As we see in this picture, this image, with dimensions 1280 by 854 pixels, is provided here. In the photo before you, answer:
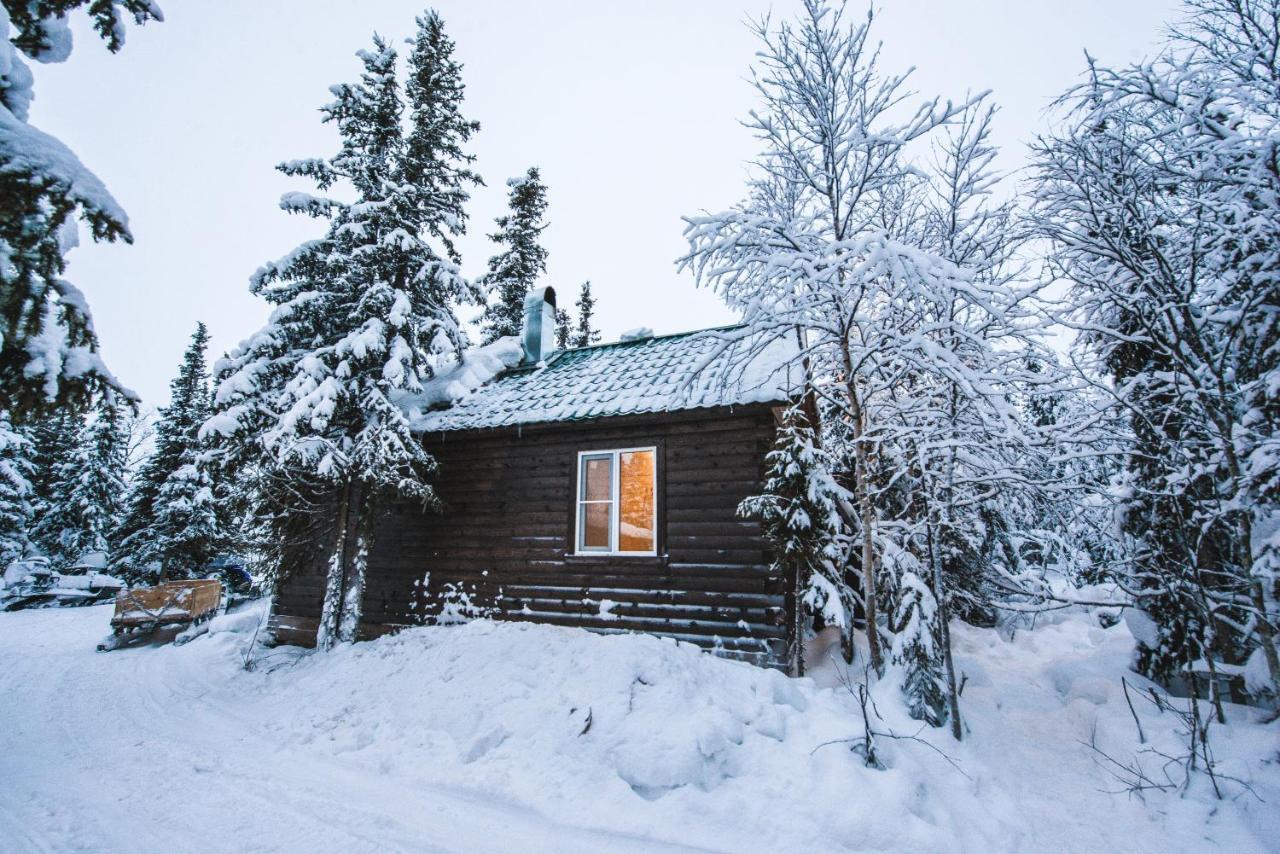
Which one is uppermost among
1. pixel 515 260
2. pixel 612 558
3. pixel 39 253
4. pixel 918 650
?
pixel 515 260

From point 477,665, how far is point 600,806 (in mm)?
3017

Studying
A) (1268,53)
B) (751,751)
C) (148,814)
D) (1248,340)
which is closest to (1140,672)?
(1248,340)

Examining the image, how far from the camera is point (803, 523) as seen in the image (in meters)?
6.87

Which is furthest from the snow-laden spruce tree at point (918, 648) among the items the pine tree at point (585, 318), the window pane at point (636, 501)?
the pine tree at point (585, 318)

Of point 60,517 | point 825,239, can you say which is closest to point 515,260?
point 825,239

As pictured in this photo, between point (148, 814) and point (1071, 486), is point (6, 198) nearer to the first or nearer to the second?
point (148, 814)

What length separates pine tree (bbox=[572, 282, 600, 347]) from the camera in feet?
98.6

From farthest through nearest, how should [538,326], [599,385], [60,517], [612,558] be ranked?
[60,517], [538,326], [599,385], [612,558]

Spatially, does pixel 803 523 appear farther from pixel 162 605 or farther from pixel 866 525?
pixel 162 605

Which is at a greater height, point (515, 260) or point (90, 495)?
point (515, 260)

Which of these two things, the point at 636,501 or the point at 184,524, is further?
the point at 184,524

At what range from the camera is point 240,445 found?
917 cm

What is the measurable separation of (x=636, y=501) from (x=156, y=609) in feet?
47.7

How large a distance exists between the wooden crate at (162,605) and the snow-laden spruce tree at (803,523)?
1638cm
